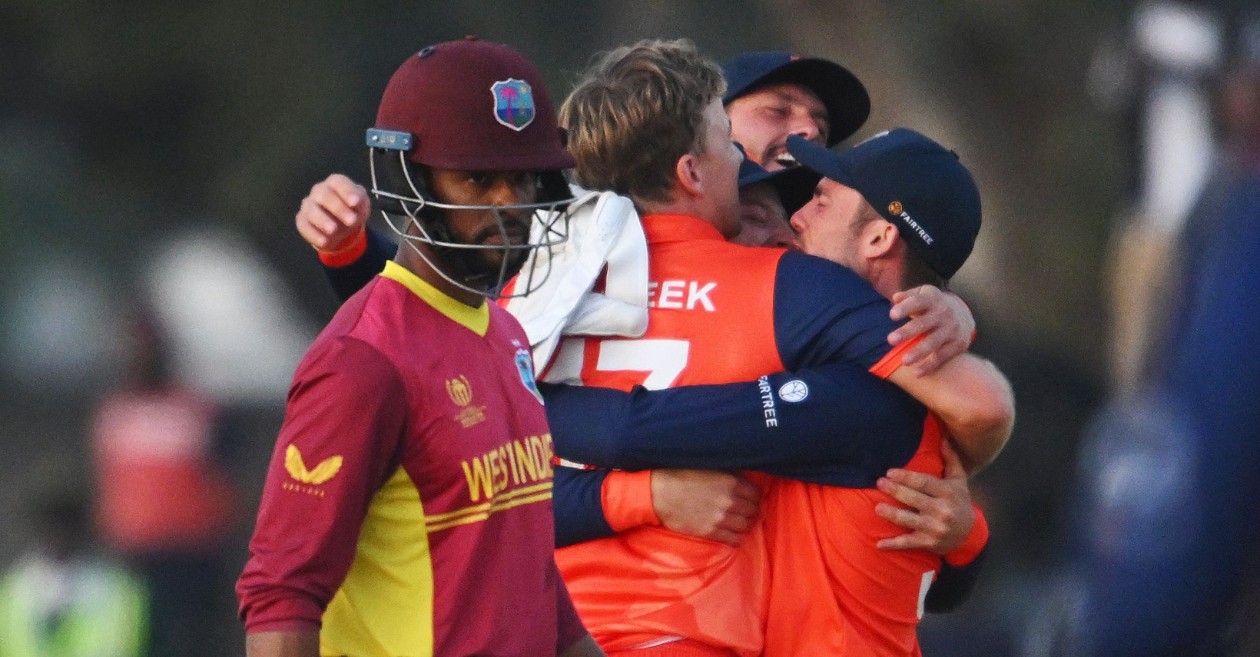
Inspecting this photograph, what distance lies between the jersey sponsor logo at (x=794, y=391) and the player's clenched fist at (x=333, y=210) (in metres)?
0.84

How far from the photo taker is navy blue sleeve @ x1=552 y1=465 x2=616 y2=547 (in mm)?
3779

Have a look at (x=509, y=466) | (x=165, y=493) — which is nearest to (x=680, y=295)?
(x=509, y=466)

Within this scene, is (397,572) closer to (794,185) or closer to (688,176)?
(688,176)

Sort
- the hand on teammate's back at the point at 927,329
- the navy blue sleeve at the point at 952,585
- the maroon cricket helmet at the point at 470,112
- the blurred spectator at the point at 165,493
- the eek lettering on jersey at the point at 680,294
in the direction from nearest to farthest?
the maroon cricket helmet at the point at 470,112 < the hand on teammate's back at the point at 927,329 < the eek lettering on jersey at the point at 680,294 < the navy blue sleeve at the point at 952,585 < the blurred spectator at the point at 165,493

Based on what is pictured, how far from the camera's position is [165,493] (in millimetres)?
10125

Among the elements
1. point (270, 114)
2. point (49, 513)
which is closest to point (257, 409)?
point (270, 114)

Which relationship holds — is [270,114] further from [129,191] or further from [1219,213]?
[1219,213]

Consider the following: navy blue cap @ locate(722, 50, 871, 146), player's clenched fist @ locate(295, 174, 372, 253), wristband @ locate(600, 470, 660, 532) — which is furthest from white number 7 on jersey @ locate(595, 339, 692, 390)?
navy blue cap @ locate(722, 50, 871, 146)

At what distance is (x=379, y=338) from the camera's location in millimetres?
3064

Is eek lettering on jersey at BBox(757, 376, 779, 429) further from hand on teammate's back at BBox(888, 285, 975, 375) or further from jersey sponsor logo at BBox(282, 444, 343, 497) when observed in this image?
jersey sponsor logo at BBox(282, 444, 343, 497)

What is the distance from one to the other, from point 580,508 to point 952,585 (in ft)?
2.75

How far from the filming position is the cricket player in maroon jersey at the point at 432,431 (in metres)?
2.96

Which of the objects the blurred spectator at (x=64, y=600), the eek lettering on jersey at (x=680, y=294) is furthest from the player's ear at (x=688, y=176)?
the blurred spectator at (x=64, y=600)

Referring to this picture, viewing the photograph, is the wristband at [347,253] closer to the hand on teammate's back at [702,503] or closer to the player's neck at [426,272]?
the player's neck at [426,272]
